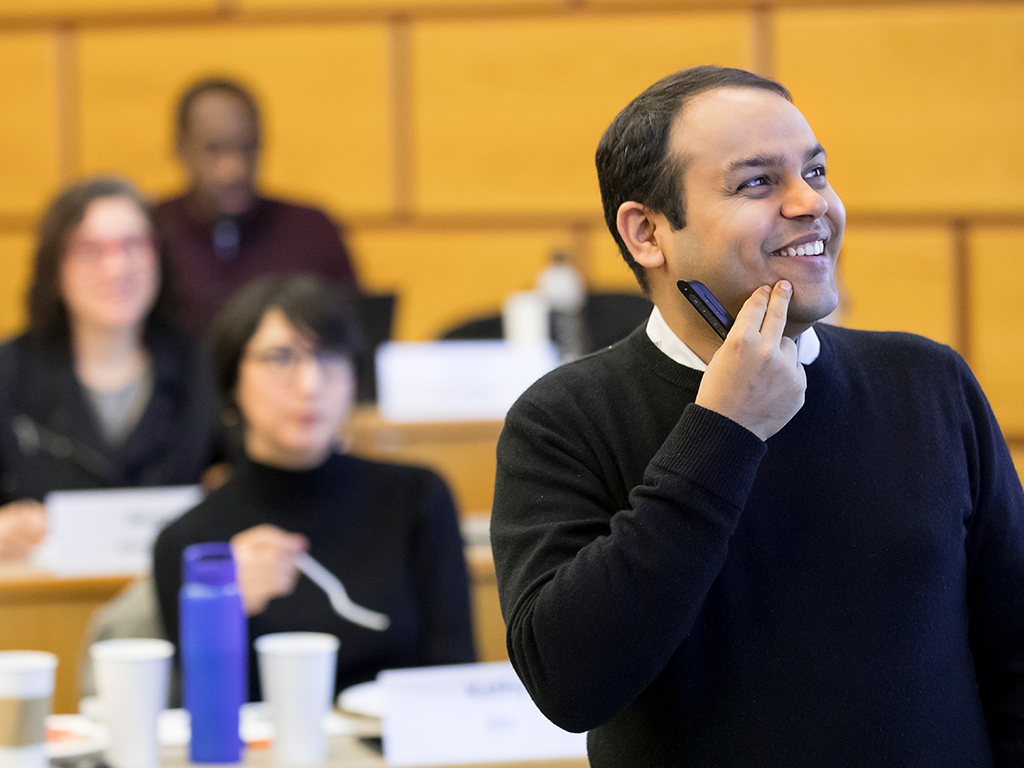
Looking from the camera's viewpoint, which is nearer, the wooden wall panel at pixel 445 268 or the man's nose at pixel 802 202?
the man's nose at pixel 802 202

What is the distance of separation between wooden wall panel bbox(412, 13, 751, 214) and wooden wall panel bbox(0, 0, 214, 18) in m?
0.87

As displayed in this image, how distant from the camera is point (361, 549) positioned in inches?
85.9

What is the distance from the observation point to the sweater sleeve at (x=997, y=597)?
1.00 m

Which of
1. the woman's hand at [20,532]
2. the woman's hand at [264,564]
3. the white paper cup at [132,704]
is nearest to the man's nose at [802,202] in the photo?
the white paper cup at [132,704]

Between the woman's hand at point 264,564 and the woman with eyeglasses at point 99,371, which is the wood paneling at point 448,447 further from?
the woman's hand at point 264,564

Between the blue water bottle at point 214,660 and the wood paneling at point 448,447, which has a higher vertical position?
the wood paneling at point 448,447

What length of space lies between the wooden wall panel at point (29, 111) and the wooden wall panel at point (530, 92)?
1.39 meters

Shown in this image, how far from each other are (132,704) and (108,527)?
918 mm

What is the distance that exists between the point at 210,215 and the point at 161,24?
1.26 m

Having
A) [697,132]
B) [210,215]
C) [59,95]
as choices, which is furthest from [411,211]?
[697,132]

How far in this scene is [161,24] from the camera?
4.62 metres

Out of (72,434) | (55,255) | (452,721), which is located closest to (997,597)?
(452,721)

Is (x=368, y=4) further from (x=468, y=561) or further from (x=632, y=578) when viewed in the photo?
(x=632, y=578)

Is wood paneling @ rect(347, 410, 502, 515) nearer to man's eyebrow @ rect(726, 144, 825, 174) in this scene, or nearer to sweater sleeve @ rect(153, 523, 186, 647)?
sweater sleeve @ rect(153, 523, 186, 647)
